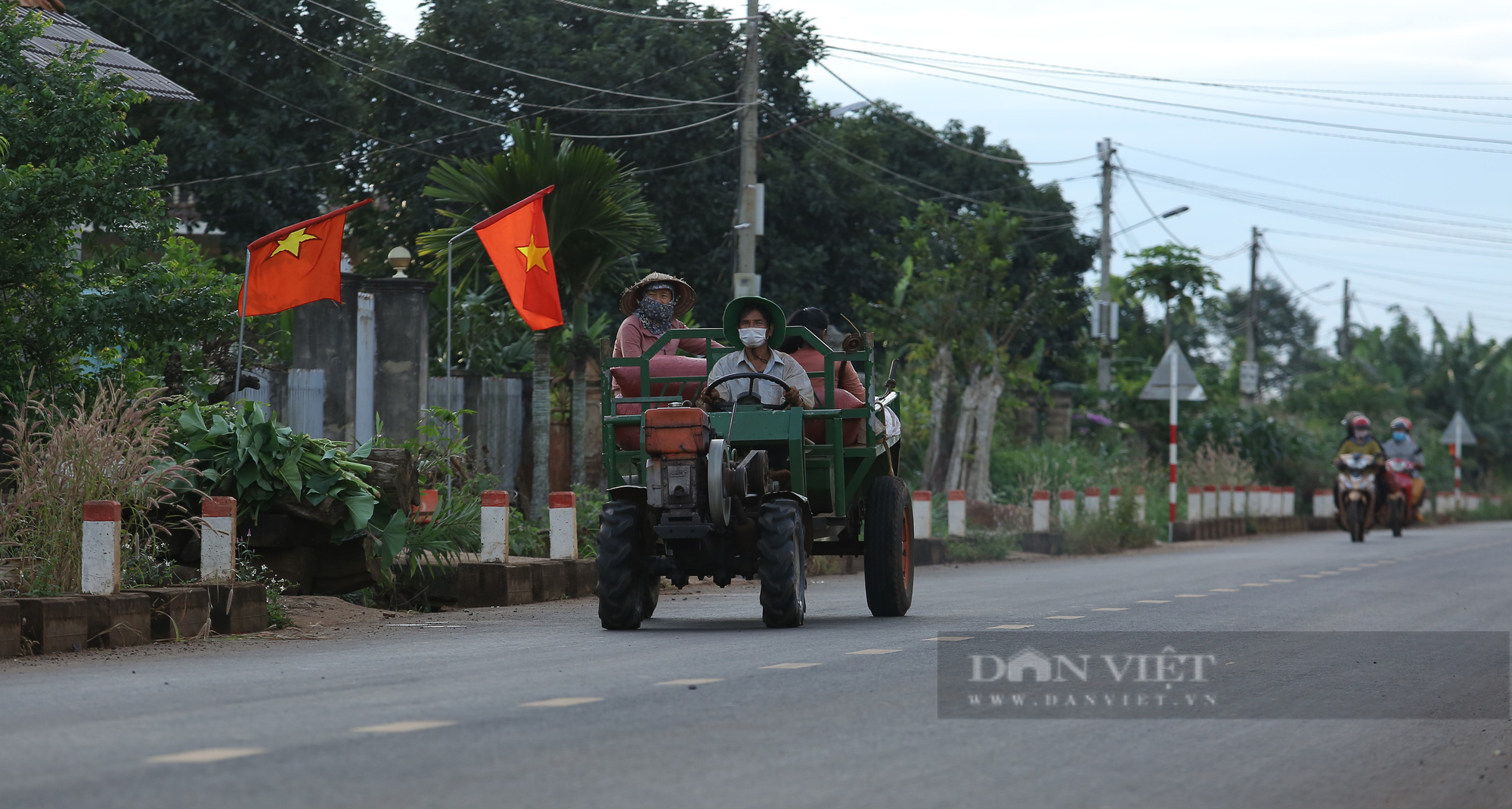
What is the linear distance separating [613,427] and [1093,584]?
22.2ft

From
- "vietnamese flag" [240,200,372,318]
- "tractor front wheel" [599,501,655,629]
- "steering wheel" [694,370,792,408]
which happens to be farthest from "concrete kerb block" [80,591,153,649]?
"vietnamese flag" [240,200,372,318]

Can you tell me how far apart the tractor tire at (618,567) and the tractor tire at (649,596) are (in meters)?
0.43

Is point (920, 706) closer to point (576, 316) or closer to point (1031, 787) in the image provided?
point (1031, 787)

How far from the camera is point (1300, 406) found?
5719 centimetres

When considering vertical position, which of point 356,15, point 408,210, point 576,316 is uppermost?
point 356,15

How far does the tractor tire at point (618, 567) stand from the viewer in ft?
34.8

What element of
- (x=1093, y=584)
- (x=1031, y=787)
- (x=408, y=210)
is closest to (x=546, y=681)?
(x=1031, y=787)

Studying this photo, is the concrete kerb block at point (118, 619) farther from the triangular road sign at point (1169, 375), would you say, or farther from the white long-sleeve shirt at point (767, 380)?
the triangular road sign at point (1169, 375)

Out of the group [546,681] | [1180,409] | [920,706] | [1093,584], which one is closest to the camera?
[920,706]

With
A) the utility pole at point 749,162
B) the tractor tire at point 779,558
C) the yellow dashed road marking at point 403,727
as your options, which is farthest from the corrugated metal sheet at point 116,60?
the yellow dashed road marking at point 403,727

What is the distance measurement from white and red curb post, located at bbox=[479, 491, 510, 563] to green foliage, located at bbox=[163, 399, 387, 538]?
154cm

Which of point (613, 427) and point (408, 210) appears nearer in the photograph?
point (613, 427)

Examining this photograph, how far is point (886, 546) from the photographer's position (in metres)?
11.7

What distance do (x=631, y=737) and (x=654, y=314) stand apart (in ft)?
21.7
